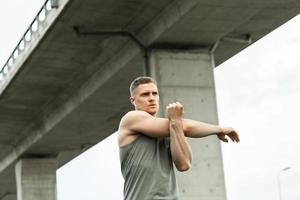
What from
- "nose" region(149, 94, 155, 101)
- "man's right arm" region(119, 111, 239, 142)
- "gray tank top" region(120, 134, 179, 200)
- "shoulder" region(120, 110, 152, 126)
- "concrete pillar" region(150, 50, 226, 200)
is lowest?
"gray tank top" region(120, 134, 179, 200)

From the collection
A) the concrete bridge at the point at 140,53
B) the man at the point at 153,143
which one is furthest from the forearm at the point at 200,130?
the concrete bridge at the point at 140,53

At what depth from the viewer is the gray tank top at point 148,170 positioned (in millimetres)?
4312

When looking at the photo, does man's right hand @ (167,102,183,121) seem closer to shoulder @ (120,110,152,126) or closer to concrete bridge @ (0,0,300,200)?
shoulder @ (120,110,152,126)

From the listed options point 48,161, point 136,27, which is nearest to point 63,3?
point 136,27

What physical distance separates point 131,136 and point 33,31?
2105 centimetres

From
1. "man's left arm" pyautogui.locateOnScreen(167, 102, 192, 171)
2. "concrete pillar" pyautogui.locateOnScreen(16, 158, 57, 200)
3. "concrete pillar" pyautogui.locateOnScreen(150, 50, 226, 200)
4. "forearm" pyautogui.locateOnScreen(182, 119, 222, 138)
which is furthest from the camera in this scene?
"concrete pillar" pyautogui.locateOnScreen(16, 158, 57, 200)

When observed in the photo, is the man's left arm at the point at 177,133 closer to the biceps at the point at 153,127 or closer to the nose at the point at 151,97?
the biceps at the point at 153,127

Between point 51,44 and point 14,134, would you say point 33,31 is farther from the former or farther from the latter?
point 14,134

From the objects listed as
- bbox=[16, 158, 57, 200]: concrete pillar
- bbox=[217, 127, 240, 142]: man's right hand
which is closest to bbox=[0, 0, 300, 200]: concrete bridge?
bbox=[16, 158, 57, 200]: concrete pillar

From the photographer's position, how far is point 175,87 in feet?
72.2

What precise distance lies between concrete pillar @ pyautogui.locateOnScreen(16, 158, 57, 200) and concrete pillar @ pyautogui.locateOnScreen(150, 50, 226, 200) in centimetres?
2002

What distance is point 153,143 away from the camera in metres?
4.42

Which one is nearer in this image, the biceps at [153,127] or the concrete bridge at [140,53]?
the biceps at [153,127]

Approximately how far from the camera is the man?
4.29 metres
